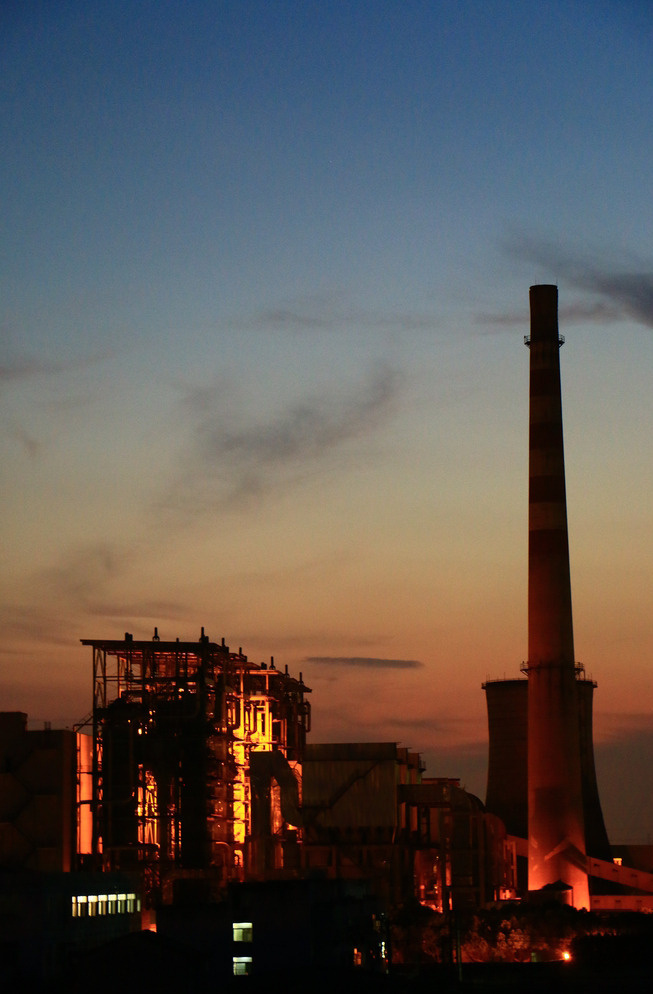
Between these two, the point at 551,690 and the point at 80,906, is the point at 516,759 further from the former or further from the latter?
the point at 80,906

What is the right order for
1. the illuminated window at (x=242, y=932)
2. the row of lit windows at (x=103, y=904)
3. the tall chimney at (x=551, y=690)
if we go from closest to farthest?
the illuminated window at (x=242, y=932)
the row of lit windows at (x=103, y=904)
the tall chimney at (x=551, y=690)

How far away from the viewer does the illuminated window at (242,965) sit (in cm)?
5012

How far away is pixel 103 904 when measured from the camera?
53.8 meters

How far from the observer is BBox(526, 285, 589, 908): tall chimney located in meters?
68.2

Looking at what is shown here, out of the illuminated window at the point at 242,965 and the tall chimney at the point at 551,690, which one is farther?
the tall chimney at the point at 551,690

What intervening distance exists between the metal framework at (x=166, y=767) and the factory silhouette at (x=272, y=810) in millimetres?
86

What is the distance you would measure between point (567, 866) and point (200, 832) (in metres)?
16.8

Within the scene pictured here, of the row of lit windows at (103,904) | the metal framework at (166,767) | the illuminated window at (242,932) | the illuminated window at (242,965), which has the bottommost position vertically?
the illuminated window at (242,965)

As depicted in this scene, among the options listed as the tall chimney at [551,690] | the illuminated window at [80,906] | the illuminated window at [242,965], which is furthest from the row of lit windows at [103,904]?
the tall chimney at [551,690]

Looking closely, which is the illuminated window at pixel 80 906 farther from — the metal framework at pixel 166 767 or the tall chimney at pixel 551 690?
the tall chimney at pixel 551 690

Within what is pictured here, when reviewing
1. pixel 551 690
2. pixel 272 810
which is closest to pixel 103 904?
pixel 272 810

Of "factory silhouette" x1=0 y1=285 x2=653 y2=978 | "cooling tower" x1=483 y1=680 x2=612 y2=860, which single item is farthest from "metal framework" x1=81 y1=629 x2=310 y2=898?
"cooling tower" x1=483 y1=680 x2=612 y2=860

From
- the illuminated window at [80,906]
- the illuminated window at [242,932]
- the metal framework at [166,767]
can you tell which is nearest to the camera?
the illuminated window at [242,932]

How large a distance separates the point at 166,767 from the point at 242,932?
12.5 metres
